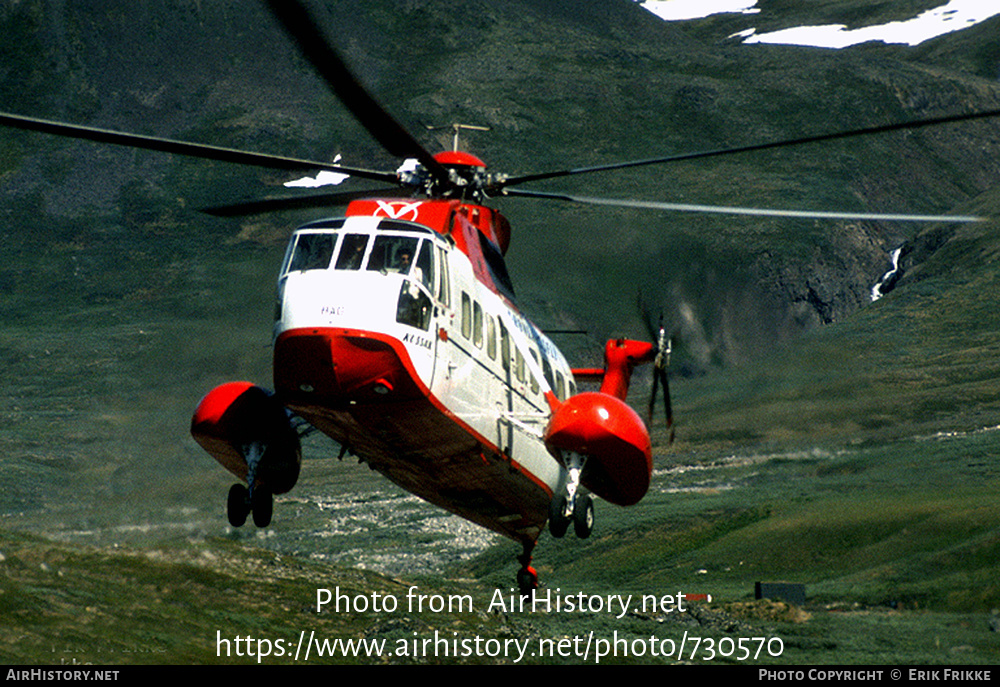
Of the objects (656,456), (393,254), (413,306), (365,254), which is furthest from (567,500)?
(656,456)

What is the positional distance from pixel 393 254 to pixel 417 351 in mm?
1944

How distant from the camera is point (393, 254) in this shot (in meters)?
21.2

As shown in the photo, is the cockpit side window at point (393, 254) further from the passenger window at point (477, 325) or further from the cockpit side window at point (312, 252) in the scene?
the passenger window at point (477, 325)

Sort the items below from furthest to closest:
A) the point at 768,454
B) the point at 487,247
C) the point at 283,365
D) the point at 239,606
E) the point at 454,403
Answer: the point at 768,454
the point at 239,606
the point at 487,247
the point at 454,403
the point at 283,365

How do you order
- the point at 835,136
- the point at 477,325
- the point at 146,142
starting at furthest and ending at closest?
1. the point at 477,325
2. the point at 835,136
3. the point at 146,142

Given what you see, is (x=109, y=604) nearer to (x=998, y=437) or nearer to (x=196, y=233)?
(x=998, y=437)

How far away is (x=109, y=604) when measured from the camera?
3284cm

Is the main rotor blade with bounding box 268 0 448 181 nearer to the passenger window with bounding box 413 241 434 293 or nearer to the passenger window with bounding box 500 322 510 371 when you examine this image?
the passenger window with bounding box 413 241 434 293

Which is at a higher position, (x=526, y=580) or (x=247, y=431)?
(x=247, y=431)

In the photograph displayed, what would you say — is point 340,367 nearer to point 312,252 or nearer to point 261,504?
point 312,252

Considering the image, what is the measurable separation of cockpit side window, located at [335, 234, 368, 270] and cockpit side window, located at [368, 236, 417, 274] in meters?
0.21

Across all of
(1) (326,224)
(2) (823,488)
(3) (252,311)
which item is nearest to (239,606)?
(1) (326,224)

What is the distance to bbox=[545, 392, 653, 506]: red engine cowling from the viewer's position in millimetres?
24094

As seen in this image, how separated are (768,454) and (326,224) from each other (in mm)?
100147
